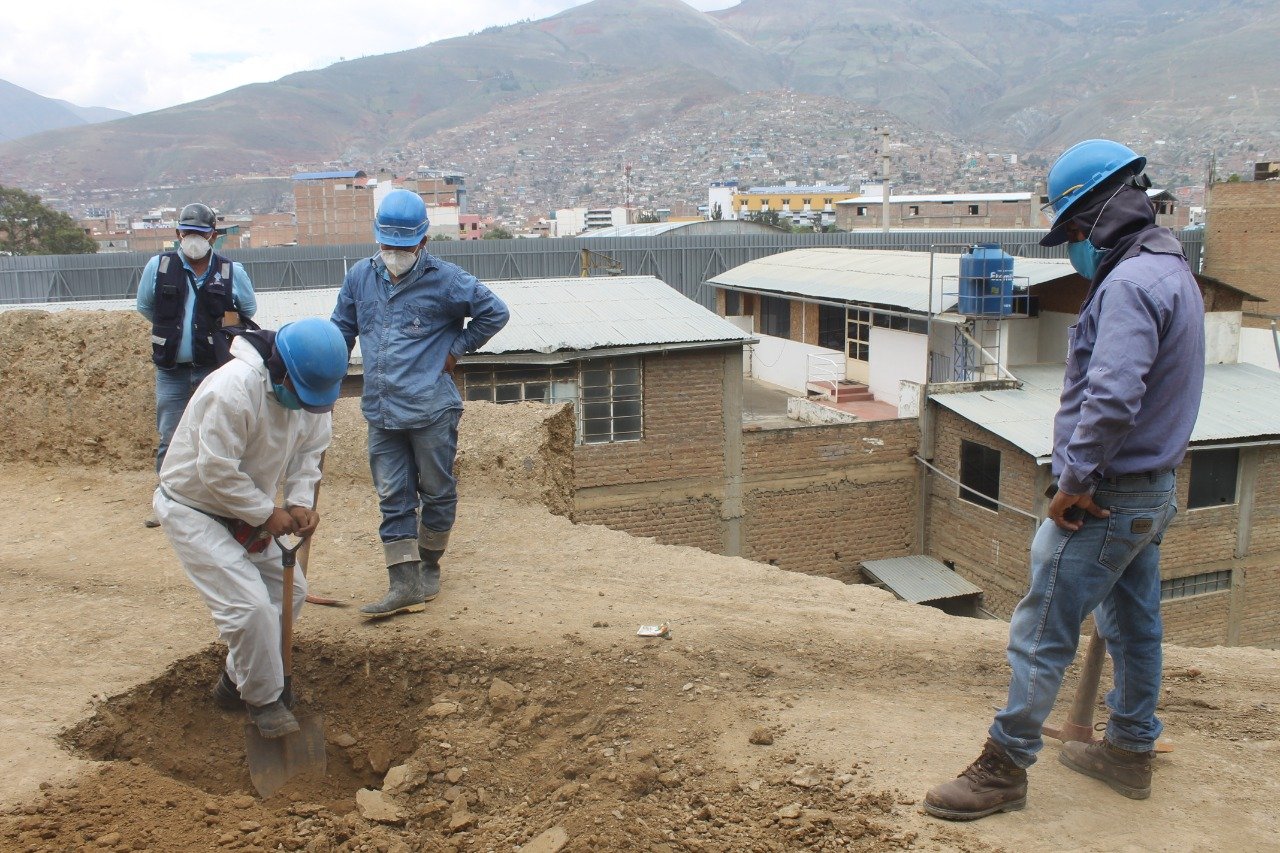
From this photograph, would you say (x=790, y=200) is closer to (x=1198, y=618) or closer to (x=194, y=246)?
(x=1198, y=618)

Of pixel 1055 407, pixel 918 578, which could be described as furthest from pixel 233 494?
pixel 1055 407

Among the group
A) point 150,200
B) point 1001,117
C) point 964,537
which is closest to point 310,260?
point 964,537

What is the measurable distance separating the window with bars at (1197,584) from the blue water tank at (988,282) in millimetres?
5883

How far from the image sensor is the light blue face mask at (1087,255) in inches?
139

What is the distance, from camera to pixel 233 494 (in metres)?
4.14

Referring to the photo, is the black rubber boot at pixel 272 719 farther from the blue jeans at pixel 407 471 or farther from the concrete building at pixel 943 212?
the concrete building at pixel 943 212

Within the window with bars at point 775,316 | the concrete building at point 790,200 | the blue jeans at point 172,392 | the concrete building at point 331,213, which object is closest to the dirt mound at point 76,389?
the blue jeans at point 172,392

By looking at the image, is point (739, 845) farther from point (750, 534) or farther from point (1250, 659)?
point (750, 534)

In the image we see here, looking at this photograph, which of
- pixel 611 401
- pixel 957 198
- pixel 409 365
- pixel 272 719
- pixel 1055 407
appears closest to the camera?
pixel 272 719

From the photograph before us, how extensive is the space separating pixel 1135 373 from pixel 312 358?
2.84m

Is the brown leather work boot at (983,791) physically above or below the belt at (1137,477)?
below

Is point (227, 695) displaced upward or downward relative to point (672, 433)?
upward

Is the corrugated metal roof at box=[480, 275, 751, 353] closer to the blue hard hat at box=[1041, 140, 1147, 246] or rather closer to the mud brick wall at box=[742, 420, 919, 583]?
the mud brick wall at box=[742, 420, 919, 583]

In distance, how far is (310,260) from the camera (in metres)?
36.0
